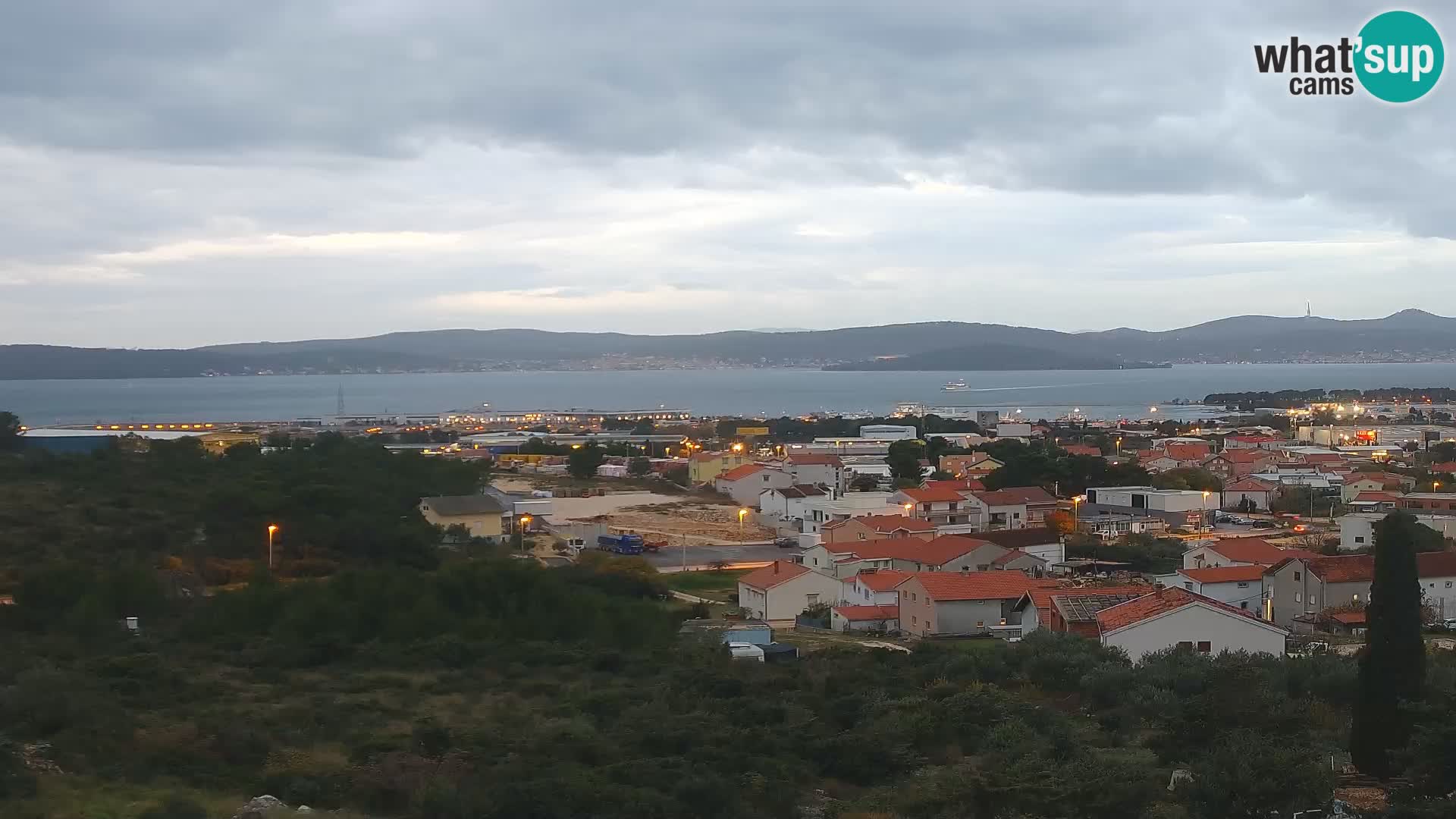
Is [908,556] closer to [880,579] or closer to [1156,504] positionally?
[880,579]

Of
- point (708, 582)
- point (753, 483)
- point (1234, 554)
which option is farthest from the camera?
point (753, 483)

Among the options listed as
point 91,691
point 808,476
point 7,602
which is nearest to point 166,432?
point 808,476

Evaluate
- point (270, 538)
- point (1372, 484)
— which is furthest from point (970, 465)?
point (270, 538)

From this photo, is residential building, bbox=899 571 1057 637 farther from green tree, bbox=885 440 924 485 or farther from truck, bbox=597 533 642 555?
green tree, bbox=885 440 924 485

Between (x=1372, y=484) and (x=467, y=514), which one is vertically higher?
(x=467, y=514)

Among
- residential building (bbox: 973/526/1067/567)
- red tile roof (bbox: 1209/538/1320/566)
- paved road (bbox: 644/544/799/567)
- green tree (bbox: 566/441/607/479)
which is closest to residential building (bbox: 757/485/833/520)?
paved road (bbox: 644/544/799/567)

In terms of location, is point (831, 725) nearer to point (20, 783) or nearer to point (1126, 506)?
point (20, 783)

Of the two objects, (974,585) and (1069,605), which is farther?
(974,585)
